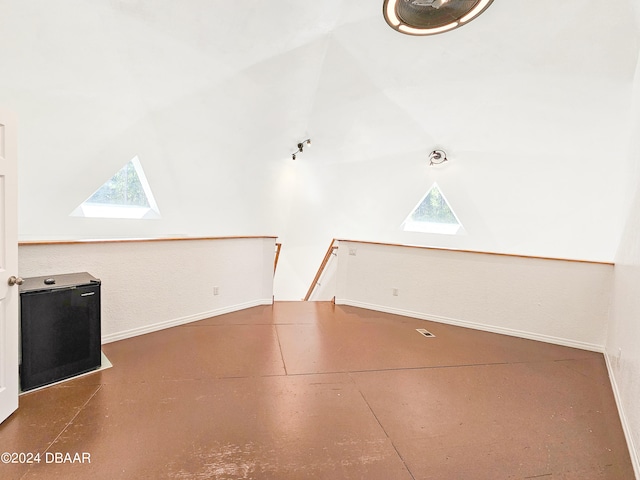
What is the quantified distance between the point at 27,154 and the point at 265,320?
3119 mm

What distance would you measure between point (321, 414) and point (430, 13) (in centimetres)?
295

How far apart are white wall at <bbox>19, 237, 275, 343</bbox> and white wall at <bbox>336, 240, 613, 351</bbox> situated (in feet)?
4.27

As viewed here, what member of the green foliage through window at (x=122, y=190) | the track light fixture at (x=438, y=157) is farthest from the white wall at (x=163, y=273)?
the track light fixture at (x=438, y=157)

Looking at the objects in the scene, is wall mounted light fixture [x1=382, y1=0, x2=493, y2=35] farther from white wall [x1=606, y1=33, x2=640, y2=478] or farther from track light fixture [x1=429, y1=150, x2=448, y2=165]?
track light fixture [x1=429, y1=150, x2=448, y2=165]

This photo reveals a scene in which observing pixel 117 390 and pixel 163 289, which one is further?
pixel 163 289

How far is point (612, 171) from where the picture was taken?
12.1 ft

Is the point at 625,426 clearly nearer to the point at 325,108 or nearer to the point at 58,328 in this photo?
the point at 58,328

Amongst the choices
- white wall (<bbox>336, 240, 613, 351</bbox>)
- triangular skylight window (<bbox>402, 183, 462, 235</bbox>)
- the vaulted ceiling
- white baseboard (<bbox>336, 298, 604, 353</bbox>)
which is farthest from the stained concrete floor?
triangular skylight window (<bbox>402, 183, 462, 235</bbox>)

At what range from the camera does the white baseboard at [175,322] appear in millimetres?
2961

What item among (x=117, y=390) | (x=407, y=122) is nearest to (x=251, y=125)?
(x=407, y=122)

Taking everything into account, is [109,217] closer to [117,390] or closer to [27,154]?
[27,154]

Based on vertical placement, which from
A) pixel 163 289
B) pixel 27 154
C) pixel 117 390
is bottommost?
pixel 117 390

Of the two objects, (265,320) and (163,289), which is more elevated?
(163,289)

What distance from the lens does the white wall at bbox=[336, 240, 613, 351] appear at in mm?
3322
